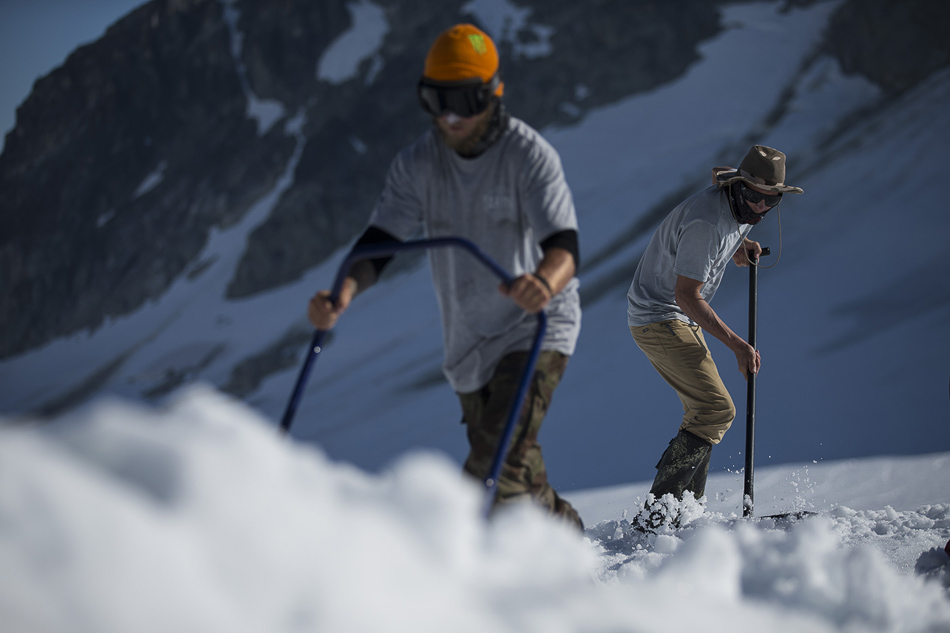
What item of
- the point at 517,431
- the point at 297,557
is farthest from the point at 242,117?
the point at 297,557

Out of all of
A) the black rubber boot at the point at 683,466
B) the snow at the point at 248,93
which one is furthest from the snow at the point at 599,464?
the snow at the point at 248,93

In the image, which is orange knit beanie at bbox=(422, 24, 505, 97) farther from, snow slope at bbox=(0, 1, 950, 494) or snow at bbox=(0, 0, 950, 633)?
snow slope at bbox=(0, 1, 950, 494)

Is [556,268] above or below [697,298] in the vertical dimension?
above

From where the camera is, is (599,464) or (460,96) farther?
(599,464)

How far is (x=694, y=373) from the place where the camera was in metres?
3.01

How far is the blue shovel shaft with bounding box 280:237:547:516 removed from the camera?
172cm

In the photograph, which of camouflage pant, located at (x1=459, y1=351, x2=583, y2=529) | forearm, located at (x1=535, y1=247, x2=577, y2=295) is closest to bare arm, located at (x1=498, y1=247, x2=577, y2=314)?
forearm, located at (x1=535, y1=247, x2=577, y2=295)

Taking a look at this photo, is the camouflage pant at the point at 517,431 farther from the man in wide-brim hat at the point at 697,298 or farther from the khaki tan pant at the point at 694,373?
the khaki tan pant at the point at 694,373

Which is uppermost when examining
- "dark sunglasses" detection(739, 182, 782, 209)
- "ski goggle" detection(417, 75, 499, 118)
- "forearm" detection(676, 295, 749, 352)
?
"ski goggle" detection(417, 75, 499, 118)

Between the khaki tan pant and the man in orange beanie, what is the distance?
3.34 ft

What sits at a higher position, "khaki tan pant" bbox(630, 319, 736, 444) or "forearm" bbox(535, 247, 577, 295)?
"forearm" bbox(535, 247, 577, 295)

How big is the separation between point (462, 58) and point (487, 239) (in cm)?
50

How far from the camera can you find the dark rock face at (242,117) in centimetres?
1991

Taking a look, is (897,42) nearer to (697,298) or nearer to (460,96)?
(697,298)
